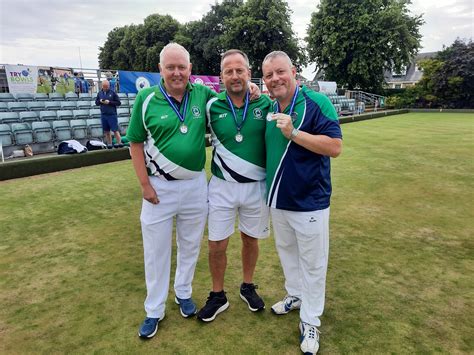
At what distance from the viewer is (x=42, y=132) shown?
10242 mm

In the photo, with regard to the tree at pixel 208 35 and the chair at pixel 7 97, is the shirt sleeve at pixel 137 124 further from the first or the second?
the tree at pixel 208 35

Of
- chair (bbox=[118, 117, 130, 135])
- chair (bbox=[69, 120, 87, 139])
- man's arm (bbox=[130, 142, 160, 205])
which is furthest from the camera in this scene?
chair (bbox=[118, 117, 130, 135])

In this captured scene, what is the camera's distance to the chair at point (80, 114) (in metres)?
11.8

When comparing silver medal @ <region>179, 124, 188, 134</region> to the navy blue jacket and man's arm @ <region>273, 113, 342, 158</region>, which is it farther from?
the navy blue jacket

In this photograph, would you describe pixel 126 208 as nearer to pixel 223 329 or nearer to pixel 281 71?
pixel 223 329

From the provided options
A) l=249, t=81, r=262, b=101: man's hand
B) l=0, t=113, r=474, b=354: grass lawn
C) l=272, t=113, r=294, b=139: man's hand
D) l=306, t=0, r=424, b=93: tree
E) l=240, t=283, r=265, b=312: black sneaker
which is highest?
l=306, t=0, r=424, b=93: tree

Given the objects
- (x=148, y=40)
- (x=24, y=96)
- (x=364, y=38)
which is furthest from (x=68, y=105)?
(x=148, y=40)

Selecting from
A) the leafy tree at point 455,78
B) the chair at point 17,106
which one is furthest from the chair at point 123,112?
the leafy tree at point 455,78

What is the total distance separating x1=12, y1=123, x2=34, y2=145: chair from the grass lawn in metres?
3.73

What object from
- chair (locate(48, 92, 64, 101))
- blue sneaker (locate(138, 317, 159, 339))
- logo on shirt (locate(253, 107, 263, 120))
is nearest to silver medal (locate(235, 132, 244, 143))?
logo on shirt (locate(253, 107, 263, 120))

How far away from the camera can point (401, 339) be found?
2662mm

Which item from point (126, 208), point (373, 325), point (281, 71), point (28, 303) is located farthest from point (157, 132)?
point (126, 208)

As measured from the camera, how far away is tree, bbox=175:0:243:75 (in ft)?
131

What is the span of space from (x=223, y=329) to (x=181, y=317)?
417mm
